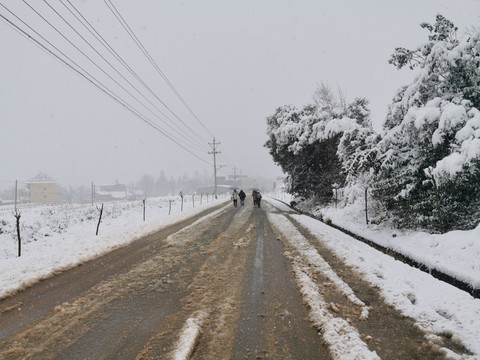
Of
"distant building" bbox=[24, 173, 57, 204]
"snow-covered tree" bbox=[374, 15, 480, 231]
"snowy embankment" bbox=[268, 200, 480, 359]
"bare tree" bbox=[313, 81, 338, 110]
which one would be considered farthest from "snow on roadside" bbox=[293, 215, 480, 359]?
"distant building" bbox=[24, 173, 57, 204]

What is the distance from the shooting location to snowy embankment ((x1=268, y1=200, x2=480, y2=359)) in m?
2.98

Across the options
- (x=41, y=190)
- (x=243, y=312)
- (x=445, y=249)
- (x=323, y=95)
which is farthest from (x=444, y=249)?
(x=41, y=190)

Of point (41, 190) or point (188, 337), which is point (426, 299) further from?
point (41, 190)

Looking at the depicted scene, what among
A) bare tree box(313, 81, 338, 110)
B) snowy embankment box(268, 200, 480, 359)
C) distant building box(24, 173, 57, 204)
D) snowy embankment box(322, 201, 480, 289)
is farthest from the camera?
distant building box(24, 173, 57, 204)

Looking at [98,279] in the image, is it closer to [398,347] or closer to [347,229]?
[398,347]

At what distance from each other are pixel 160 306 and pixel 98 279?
2044 mm

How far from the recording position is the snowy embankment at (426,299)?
2977 millimetres

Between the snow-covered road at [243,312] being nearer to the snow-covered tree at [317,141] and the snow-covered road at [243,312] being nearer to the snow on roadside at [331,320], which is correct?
the snow on roadside at [331,320]

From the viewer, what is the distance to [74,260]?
6.20 m

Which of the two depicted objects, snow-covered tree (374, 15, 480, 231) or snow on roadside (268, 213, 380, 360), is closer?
snow on roadside (268, 213, 380, 360)

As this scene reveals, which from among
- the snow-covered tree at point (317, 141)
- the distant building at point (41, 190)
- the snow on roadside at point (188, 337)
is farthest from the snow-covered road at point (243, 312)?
the distant building at point (41, 190)

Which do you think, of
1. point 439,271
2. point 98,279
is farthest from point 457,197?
point 98,279

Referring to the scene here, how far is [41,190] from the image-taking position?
253 feet

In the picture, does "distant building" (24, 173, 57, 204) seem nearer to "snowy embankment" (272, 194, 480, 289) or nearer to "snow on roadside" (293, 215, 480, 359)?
"snowy embankment" (272, 194, 480, 289)
